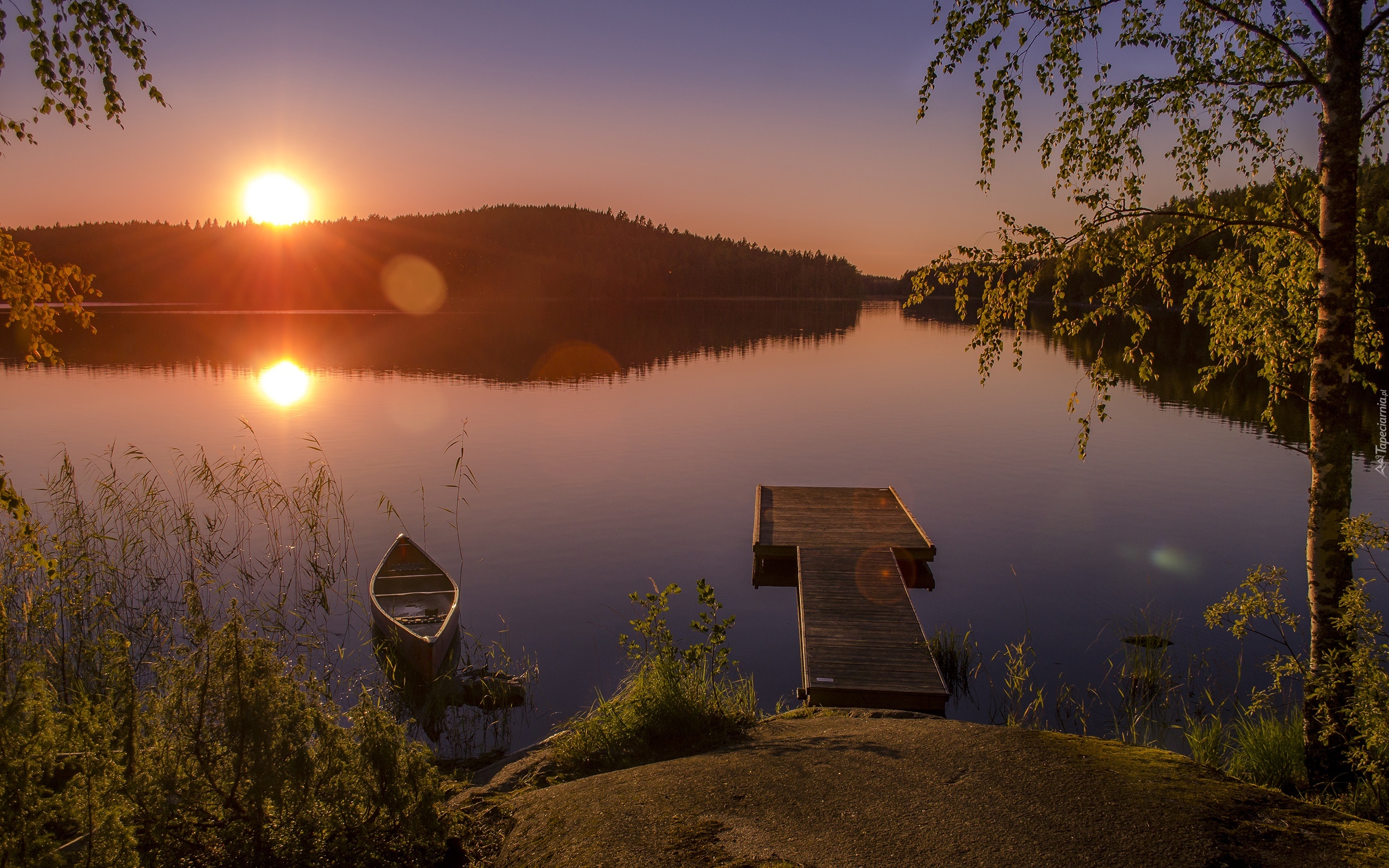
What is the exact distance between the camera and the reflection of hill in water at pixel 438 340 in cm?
5259

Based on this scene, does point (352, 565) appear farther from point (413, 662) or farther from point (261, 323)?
point (261, 323)

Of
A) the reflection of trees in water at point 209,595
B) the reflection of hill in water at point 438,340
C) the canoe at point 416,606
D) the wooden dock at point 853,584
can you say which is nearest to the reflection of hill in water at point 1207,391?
the wooden dock at point 853,584

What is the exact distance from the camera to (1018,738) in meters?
6.92

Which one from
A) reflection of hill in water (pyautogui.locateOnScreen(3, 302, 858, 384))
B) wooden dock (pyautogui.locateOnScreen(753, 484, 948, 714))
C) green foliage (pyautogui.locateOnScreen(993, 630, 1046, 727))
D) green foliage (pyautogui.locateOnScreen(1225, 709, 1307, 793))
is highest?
reflection of hill in water (pyautogui.locateOnScreen(3, 302, 858, 384))

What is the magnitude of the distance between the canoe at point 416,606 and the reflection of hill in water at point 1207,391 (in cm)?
1079

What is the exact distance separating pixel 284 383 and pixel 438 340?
31510 mm

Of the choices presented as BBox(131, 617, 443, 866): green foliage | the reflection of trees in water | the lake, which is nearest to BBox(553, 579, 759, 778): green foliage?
the reflection of trees in water

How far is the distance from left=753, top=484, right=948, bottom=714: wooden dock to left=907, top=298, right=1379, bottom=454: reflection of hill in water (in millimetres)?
5433

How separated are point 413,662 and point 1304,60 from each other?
43.4 feet

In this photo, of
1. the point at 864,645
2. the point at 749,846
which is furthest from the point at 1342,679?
the point at 864,645

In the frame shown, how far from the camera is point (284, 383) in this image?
142 ft

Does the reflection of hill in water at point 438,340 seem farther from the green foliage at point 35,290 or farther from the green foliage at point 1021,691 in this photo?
the green foliage at point 35,290

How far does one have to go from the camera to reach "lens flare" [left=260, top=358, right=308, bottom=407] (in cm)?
3841

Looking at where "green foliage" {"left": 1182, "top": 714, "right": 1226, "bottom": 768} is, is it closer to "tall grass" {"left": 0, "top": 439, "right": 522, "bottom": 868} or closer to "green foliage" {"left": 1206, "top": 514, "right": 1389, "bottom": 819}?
"green foliage" {"left": 1206, "top": 514, "right": 1389, "bottom": 819}
